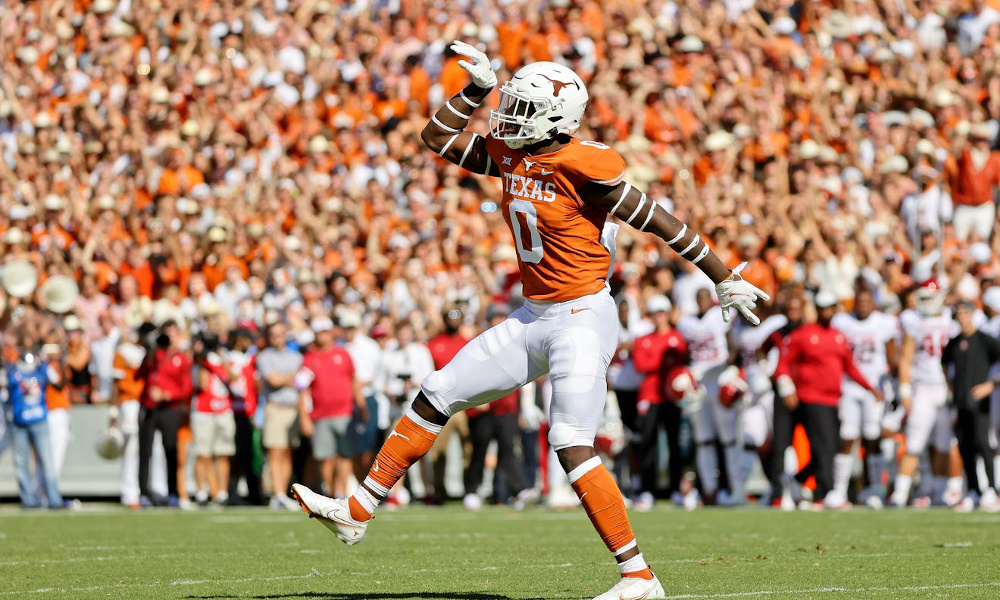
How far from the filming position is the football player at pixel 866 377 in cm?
1553

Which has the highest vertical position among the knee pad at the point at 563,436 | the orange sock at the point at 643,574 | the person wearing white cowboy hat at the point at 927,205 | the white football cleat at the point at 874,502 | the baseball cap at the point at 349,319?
the person wearing white cowboy hat at the point at 927,205

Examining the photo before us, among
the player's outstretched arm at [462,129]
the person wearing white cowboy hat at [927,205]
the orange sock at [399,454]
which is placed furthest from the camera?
the person wearing white cowboy hat at [927,205]

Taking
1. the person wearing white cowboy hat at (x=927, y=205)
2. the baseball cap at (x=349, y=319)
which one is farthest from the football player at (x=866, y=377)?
the baseball cap at (x=349, y=319)

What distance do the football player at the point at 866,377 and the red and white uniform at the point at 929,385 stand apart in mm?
396

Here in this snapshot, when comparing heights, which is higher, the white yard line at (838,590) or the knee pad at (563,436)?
the knee pad at (563,436)

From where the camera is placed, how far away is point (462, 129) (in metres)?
7.52

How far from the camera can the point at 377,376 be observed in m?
16.8

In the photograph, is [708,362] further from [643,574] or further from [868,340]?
[643,574]

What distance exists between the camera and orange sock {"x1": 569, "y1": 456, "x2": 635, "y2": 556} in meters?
6.81

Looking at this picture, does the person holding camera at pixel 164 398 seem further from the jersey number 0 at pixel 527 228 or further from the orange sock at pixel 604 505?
the orange sock at pixel 604 505

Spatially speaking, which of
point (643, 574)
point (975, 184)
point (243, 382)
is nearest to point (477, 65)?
point (643, 574)

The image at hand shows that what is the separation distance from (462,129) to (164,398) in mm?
9642

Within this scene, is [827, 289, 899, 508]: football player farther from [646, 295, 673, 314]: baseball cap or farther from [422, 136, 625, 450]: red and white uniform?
[422, 136, 625, 450]: red and white uniform

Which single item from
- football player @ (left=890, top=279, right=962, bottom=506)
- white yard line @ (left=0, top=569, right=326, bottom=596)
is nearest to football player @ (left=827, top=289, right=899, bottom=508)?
football player @ (left=890, top=279, right=962, bottom=506)
